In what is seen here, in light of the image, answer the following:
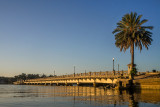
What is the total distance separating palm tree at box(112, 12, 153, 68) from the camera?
157 feet

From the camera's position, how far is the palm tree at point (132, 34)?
47844 millimetres

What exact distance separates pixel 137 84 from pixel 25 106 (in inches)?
911

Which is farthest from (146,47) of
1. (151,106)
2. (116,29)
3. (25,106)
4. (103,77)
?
(25,106)

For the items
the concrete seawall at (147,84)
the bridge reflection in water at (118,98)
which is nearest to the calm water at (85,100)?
the bridge reflection in water at (118,98)

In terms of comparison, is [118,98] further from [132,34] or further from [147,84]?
[132,34]

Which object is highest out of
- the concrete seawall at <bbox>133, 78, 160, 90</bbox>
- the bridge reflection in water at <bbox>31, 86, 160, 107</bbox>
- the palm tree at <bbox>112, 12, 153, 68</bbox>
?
the palm tree at <bbox>112, 12, 153, 68</bbox>

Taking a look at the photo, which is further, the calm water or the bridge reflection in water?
the bridge reflection in water

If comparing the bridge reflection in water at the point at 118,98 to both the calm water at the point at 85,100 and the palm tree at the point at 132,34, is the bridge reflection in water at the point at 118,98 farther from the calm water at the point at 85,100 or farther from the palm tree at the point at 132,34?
the palm tree at the point at 132,34

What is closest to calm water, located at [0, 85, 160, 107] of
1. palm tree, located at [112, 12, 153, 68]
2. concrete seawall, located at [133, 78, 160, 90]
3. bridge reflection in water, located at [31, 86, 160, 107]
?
bridge reflection in water, located at [31, 86, 160, 107]

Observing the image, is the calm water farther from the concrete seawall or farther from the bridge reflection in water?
the concrete seawall

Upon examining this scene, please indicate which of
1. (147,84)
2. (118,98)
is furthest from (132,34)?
(118,98)

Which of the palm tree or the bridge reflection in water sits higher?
the palm tree

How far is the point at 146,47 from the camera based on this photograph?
157 feet

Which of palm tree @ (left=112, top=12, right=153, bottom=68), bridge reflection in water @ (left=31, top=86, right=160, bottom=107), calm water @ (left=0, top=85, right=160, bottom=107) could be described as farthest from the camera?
palm tree @ (left=112, top=12, right=153, bottom=68)
